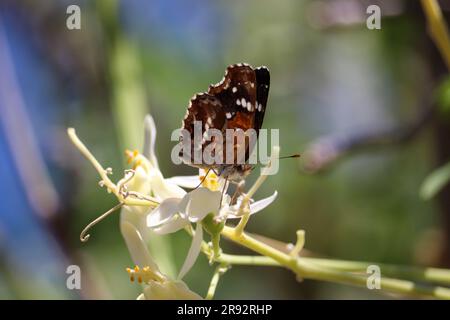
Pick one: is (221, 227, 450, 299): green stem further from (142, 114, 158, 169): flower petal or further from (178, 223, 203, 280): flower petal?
(142, 114, 158, 169): flower petal

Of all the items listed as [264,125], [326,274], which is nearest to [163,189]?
[326,274]

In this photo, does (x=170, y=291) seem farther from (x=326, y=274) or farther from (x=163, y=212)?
(x=326, y=274)

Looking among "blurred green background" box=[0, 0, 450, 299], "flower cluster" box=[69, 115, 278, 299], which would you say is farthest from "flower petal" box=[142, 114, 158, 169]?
"blurred green background" box=[0, 0, 450, 299]

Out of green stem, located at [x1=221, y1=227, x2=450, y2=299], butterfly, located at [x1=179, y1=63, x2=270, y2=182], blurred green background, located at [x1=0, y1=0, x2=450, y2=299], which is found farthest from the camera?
blurred green background, located at [x1=0, y1=0, x2=450, y2=299]

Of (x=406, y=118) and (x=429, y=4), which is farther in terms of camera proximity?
(x=406, y=118)

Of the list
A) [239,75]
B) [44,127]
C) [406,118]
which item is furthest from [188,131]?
[44,127]

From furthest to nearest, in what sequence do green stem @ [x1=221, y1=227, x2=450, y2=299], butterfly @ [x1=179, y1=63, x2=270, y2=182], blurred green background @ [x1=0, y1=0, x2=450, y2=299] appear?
A: 1. blurred green background @ [x1=0, y1=0, x2=450, y2=299]
2. butterfly @ [x1=179, y1=63, x2=270, y2=182]
3. green stem @ [x1=221, y1=227, x2=450, y2=299]

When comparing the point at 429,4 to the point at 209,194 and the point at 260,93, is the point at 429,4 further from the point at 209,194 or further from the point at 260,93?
the point at 209,194
